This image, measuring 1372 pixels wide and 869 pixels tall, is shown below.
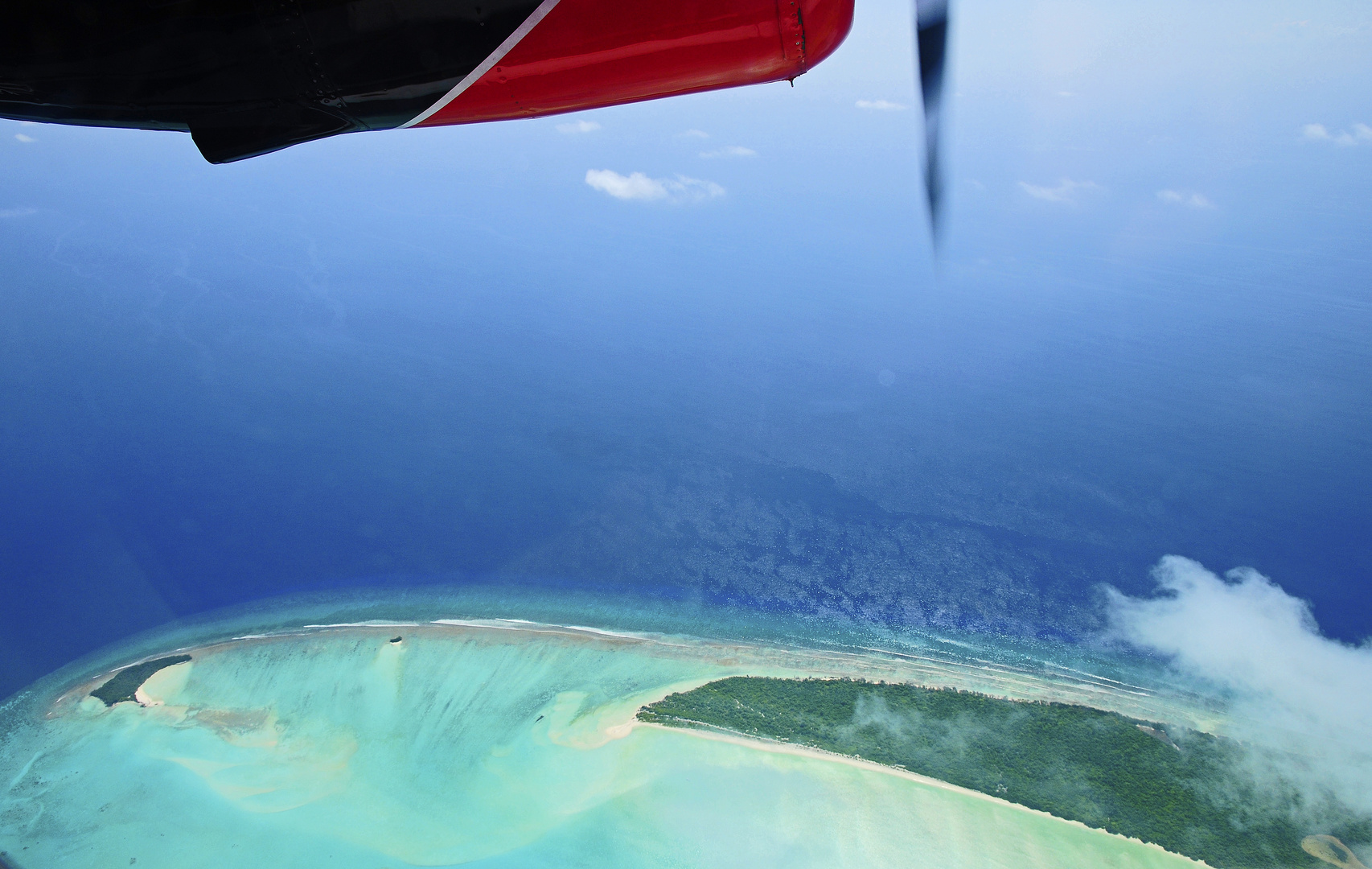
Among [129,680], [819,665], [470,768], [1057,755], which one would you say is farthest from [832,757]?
[129,680]

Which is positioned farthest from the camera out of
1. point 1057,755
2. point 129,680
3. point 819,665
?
point 819,665

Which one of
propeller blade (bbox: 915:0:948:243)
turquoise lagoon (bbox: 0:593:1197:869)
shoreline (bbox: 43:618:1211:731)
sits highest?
propeller blade (bbox: 915:0:948:243)

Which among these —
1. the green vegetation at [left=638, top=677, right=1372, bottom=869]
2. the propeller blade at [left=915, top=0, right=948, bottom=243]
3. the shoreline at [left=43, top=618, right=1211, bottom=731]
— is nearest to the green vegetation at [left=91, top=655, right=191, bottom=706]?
the shoreline at [left=43, top=618, right=1211, bottom=731]

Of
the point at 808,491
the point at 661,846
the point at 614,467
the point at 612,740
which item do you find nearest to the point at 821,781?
the point at 661,846

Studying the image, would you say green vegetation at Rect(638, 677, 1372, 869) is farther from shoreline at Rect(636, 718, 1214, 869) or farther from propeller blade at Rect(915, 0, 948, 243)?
propeller blade at Rect(915, 0, 948, 243)

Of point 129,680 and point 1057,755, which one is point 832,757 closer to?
point 1057,755
